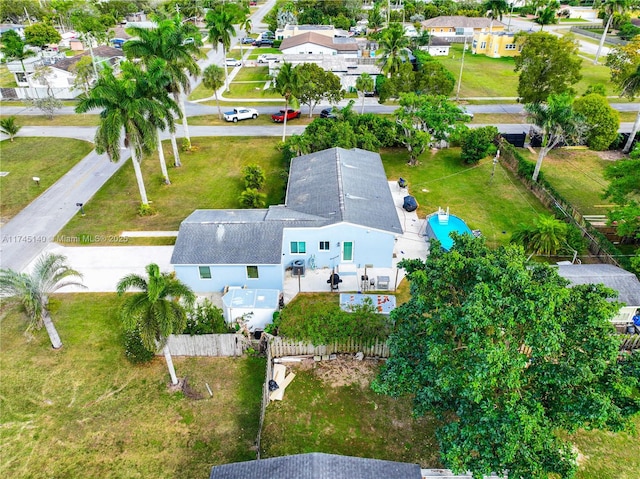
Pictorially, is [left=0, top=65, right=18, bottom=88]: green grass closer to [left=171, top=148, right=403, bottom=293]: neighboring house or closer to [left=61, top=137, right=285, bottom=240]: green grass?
[left=61, top=137, right=285, bottom=240]: green grass

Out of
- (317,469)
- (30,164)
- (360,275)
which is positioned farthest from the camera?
(30,164)

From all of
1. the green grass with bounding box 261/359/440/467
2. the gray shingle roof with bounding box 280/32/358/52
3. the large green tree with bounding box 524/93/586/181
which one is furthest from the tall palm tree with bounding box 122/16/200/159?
the gray shingle roof with bounding box 280/32/358/52

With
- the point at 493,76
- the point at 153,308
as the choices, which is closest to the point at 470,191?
the point at 153,308

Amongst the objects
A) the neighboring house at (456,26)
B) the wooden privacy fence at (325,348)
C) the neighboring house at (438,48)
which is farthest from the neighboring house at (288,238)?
the neighboring house at (456,26)

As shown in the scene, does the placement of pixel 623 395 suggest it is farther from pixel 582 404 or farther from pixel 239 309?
pixel 239 309

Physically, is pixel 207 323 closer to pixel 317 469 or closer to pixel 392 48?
pixel 317 469

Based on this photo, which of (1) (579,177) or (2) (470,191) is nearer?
(2) (470,191)

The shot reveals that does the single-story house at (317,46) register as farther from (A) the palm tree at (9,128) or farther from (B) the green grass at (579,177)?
(A) the palm tree at (9,128)
